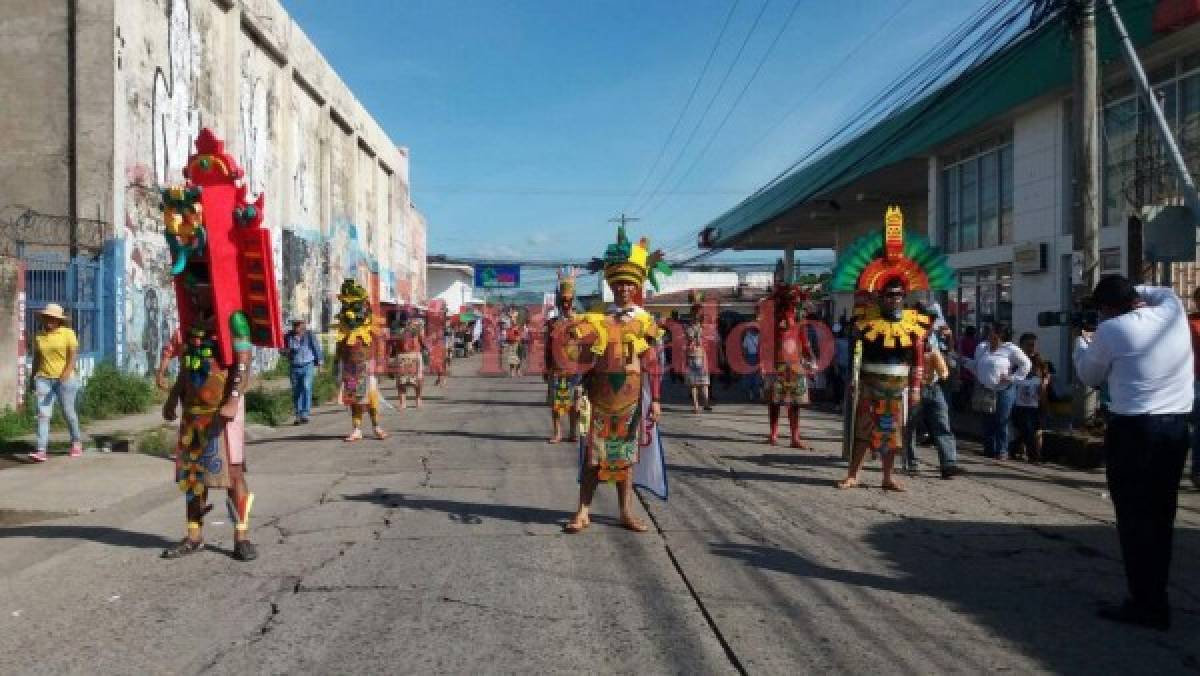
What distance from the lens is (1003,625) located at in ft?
15.6

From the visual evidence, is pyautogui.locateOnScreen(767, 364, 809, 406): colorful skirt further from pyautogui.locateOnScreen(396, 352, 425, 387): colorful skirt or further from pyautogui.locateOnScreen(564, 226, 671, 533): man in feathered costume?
pyautogui.locateOnScreen(396, 352, 425, 387): colorful skirt

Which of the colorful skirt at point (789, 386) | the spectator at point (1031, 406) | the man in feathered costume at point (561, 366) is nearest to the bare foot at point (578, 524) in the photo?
the man in feathered costume at point (561, 366)

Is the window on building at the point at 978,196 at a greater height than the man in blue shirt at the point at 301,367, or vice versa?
the window on building at the point at 978,196

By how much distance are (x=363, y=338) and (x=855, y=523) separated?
698cm

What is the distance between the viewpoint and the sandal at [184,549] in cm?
609

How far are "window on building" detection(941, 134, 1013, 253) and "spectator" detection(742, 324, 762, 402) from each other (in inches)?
187

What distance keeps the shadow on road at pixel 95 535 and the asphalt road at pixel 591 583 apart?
31 mm

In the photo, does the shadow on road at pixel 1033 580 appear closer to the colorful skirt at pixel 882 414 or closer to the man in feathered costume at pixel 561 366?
the colorful skirt at pixel 882 414

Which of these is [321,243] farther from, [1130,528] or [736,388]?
[1130,528]

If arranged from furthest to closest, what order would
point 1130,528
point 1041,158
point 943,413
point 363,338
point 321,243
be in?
1. point 321,243
2. point 1041,158
3. point 363,338
4. point 943,413
5. point 1130,528

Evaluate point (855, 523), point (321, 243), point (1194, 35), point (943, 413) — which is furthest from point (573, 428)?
point (321, 243)

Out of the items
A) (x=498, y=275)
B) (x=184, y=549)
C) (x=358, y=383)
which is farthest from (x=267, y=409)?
(x=498, y=275)

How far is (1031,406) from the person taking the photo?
11.2 metres

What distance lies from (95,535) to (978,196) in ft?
57.9
